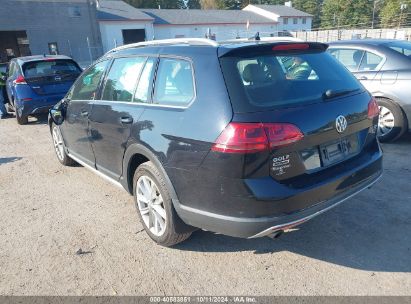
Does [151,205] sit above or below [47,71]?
below

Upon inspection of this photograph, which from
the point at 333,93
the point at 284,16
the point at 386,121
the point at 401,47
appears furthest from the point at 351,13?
the point at 333,93

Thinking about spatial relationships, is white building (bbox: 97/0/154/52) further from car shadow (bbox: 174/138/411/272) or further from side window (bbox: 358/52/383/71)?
car shadow (bbox: 174/138/411/272)

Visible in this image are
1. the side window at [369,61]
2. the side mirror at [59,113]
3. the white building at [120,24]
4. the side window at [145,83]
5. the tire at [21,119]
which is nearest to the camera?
the side window at [145,83]

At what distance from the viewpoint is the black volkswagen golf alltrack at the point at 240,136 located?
2.58 m

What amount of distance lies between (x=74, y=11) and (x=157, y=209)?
40.4 meters

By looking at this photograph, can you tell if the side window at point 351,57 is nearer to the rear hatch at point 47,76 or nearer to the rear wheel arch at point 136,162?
the rear wheel arch at point 136,162

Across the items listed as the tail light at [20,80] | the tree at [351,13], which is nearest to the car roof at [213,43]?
the tail light at [20,80]

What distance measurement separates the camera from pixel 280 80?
2.91 metres

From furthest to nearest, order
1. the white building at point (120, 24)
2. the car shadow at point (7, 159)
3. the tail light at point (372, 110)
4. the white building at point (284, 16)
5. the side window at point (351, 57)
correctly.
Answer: the white building at point (284, 16) < the white building at point (120, 24) < the car shadow at point (7, 159) < the side window at point (351, 57) < the tail light at point (372, 110)

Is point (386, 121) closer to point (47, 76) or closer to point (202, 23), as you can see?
point (47, 76)

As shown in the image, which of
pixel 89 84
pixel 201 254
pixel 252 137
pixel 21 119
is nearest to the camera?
pixel 252 137

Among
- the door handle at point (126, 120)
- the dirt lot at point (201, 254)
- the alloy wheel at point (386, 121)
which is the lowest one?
the dirt lot at point (201, 254)

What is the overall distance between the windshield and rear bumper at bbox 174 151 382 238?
12.3ft

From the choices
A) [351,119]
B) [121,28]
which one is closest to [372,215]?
[351,119]
